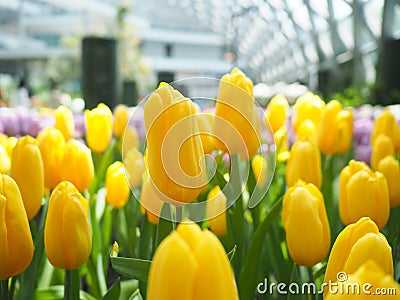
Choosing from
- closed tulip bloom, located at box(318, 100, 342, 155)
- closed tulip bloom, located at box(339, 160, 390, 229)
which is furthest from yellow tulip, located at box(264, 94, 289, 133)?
closed tulip bloom, located at box(339, 160, 390, 229)

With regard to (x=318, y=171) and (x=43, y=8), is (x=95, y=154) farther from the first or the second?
(x=43, y=8)

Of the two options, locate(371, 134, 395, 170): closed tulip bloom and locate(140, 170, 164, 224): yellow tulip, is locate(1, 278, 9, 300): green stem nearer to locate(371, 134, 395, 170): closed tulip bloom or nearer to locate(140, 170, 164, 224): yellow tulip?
locate(140, 170, 164, 224): yellow tulip

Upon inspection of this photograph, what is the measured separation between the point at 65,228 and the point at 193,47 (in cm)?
4963

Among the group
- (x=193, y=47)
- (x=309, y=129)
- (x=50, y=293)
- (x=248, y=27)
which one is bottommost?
(x=50, y=293)

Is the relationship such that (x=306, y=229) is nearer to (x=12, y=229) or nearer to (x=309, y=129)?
(x=12, y=229)

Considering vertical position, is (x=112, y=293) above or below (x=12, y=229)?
below

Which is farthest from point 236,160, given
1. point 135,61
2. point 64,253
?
point 135,61

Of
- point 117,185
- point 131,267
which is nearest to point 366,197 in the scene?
point 131,267

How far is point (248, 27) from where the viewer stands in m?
38.3

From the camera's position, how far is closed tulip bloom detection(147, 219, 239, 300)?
0.41 metres

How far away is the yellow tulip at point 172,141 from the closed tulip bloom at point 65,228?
12 centimetres

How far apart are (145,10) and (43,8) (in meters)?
10.0

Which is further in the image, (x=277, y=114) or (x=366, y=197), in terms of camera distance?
(x=277, y=114)

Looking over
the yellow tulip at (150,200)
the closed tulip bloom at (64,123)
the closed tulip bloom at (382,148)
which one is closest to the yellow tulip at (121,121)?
the closed tulip bloom at (64,123)
